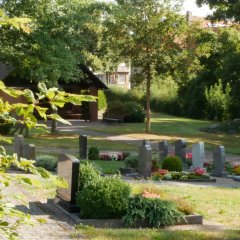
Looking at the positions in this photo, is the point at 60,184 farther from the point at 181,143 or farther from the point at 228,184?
the point at 181,143

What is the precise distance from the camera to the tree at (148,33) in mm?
40125

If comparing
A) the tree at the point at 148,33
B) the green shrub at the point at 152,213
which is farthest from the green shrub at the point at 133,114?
the green shrub at the point at 152,213

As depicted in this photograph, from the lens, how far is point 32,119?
122 inches

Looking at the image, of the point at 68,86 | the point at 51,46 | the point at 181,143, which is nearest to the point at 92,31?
the point at 68,86

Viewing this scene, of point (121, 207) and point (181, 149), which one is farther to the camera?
point (181, 149)

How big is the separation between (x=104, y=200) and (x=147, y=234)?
1386 millimetres

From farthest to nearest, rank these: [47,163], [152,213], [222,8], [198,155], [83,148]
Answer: [222,8] → [83,148] → [198,155] → [47,163] → [152,213]

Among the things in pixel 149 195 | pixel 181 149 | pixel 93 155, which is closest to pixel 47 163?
pixel 93 155

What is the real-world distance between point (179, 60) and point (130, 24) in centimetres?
431

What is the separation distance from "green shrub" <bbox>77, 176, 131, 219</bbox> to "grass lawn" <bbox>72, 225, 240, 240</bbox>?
66cm

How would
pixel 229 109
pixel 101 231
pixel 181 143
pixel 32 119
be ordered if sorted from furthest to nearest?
pixel 229 109, pixel 181 143, pixel 101 231, pixel 32 119

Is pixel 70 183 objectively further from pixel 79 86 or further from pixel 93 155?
pixel 79 86

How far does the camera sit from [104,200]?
9867 millimetres

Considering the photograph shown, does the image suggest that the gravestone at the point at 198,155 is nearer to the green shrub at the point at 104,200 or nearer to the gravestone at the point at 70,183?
the gravestone at the point at 70,183
